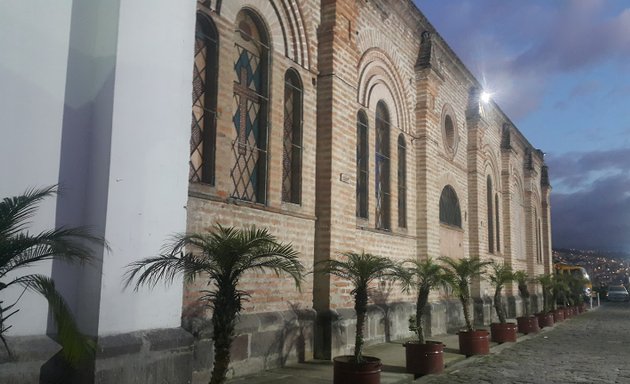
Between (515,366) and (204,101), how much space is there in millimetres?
6607

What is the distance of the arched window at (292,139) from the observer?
8.98 meters

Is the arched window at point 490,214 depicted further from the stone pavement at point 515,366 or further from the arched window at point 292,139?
the arched window at point 292,139

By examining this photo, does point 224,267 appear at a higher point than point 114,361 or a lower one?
higher

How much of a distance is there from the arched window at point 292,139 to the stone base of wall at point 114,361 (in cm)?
363

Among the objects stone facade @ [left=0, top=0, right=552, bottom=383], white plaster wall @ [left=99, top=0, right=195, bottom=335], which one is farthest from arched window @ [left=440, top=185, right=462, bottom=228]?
white plaster wall @ [left=99, top=0, right=195, bottom=335]

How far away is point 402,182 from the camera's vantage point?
13125 millimetres

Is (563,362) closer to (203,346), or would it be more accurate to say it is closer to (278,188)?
(278,188)

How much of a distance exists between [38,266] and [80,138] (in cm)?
128

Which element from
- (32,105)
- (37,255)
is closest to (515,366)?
(37,255)

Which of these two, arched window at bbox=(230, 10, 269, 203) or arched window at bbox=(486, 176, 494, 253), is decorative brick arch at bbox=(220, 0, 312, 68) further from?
arched window at bbox=(486, 176, 494, 253)

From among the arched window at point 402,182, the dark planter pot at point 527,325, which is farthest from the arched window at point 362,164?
the dark planter pot at point 527,325

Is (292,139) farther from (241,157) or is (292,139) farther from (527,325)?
(527,325)

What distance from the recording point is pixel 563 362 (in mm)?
9781

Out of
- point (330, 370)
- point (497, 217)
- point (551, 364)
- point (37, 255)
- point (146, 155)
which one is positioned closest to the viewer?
point (37, 255)
